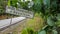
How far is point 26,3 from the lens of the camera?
2.20 feet

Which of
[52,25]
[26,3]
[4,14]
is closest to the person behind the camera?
[52,25]

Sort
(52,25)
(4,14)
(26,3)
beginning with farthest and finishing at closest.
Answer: (4,14)
(26,3)
(52,25)

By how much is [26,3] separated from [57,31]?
0.24 m

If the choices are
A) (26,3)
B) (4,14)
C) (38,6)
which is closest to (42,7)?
(38,6)

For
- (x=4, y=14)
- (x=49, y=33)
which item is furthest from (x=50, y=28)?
(x=4, y=14)

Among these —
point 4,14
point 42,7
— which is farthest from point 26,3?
point 4,14

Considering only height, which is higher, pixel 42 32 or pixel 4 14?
pixel 42 32

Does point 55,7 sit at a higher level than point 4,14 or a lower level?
higher

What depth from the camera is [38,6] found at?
53 centimetres

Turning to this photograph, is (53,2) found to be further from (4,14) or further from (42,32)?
(4,14)

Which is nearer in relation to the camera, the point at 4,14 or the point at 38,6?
the point at 38,6

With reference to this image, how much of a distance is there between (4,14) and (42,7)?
50.1 ft

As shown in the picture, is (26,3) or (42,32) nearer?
(42,32)

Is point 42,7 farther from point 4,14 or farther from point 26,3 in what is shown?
point 4,14
